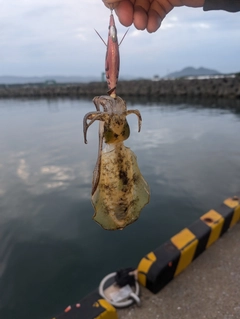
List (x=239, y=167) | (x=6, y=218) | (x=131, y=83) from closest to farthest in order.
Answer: (x=6, y=218)
(x=239, y=167)
(x=131, y=83)

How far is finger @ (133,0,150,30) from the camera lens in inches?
95.7

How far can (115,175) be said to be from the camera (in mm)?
1627

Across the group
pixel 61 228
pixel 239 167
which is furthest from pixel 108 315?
pixel 239 167

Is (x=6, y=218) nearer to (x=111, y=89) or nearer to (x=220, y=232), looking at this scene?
(x=220, y=232)

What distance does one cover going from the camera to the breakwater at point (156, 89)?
3403 cm

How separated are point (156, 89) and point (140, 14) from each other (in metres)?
39.6

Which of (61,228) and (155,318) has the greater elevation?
(155,318)

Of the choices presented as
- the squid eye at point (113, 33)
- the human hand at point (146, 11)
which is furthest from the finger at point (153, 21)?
the squid eye at point (113, 33)

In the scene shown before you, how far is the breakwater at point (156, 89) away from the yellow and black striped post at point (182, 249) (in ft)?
98.7

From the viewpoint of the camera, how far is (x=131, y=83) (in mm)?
42844

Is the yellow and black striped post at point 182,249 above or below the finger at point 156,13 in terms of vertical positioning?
below

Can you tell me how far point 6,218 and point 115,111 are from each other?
7.68 m

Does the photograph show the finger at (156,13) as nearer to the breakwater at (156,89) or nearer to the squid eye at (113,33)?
the squid eye at (113,33)

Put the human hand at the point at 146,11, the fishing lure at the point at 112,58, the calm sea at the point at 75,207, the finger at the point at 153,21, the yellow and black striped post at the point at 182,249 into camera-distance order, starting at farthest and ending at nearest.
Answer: the calm sea at the point at 75,207
the yellow and black striped post at the point at 182,249
the finger at the point at 153,21
the human hand at the point at 146,11
the fishing lure at the point at 112,58
